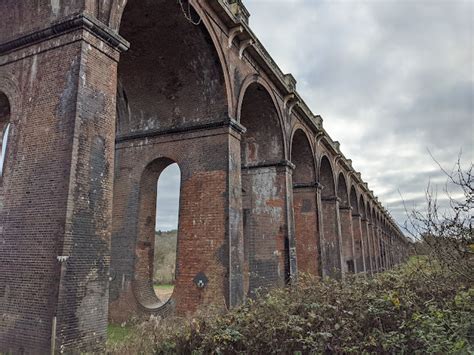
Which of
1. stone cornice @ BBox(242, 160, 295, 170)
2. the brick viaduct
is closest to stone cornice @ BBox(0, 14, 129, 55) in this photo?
the brick viaduct

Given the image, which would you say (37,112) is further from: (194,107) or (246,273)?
(246,273)

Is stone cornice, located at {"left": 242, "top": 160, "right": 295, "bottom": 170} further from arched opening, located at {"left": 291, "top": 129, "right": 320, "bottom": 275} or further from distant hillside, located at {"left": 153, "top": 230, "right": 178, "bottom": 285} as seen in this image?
distant hillside, located at {"left": 153, "top": 230, "right": 178, "bottom": 285}

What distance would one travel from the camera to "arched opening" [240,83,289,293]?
14180mm

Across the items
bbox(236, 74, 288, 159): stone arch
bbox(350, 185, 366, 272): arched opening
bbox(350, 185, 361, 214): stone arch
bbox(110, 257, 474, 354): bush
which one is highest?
bbox(236, 74, 288, 159): stone arch

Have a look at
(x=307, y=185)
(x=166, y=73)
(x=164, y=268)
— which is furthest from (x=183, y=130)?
(x=164, y=268)

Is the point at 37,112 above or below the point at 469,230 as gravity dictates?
above

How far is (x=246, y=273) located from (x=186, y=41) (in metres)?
8.67

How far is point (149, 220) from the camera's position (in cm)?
1204

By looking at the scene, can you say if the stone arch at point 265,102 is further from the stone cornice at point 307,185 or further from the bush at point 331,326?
the bush at point 331,326

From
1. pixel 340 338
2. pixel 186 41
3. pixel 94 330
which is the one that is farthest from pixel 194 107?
pixel 340 338

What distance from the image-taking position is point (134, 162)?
40.4 ft

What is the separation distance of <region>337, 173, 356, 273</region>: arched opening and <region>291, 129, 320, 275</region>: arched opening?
26.8 ft

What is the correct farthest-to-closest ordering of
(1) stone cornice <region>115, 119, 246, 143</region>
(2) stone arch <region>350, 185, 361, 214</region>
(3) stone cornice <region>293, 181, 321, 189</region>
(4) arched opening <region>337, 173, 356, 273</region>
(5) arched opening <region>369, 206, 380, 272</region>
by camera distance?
(5) arched opening <region>369, 206, 380, 272</region>, (2) stone arch <region>350, 185, 361, 214</region>, (4) arched opening <region>337, 173, 356, 273</region>, (3) stone cornice <region>293, 181, 321, 189</region>, (1) stone cornice <region>115, 119, 246, 143</region>

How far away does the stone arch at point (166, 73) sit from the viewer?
9.48 m
